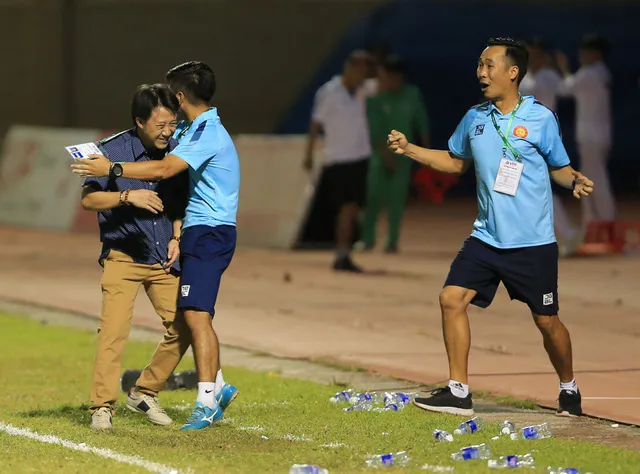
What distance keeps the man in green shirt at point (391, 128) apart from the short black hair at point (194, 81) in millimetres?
9618

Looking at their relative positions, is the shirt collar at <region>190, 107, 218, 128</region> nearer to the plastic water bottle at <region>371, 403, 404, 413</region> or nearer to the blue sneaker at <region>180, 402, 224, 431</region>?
the blue sneaker at <region>180, 402, 224, 431</region>

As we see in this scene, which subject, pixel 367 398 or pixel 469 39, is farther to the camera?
pixel 469 39

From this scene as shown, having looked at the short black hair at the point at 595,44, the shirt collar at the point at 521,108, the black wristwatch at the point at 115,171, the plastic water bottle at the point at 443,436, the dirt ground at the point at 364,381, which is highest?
the shirt collar at the point at 521,108

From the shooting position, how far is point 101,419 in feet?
25.9

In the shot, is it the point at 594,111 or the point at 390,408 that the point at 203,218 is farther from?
the point at 594,111

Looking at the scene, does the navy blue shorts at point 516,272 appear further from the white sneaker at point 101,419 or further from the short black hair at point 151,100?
the white sneaker at point 101,419

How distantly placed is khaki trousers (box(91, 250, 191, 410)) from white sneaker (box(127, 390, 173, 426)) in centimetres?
5

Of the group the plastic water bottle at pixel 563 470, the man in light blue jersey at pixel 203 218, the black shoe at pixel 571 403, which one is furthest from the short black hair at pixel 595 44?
the plastic water bottle at pixel 563 470

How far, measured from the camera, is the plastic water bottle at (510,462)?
692cm

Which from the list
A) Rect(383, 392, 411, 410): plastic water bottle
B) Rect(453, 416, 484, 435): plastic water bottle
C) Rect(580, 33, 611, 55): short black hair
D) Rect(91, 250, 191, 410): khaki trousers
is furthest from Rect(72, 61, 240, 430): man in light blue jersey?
Rect(580, 33, 611, 55): short black hair

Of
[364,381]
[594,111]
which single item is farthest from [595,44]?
[364,381]

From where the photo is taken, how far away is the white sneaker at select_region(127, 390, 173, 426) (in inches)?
320

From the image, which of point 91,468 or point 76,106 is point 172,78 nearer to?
point 91,468

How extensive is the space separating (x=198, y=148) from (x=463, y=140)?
1.59 meters
